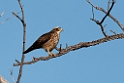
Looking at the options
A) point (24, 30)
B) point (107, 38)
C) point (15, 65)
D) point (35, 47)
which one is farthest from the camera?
point (35, 47)

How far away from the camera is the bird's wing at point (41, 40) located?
7619mm

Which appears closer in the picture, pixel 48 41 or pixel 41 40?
pixel 41 40

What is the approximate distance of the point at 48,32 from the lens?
27.5 feet

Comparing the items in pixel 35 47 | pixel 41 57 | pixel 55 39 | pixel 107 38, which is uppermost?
pixel 55 39

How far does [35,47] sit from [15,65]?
3192mm

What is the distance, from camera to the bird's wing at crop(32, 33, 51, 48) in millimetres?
7619

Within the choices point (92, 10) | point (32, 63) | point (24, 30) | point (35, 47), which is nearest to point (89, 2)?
point (92, 10)

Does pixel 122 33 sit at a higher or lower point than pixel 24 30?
higher

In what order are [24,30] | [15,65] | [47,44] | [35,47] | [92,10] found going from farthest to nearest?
[47,44] < [35,47] < [92,10] < [15,65] < [24,30]

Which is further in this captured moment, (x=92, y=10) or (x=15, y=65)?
(x=92, y=10)

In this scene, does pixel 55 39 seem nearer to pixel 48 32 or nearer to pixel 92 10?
pixel 48 32

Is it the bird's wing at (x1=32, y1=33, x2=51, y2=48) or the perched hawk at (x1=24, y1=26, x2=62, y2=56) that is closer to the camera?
the bird's wing at (x1=32, y1=33, x2=51, y2=48)

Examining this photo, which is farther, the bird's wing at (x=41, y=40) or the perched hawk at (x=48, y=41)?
the perched hawk at (x=48, y=41)

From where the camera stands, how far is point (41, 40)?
783cm
